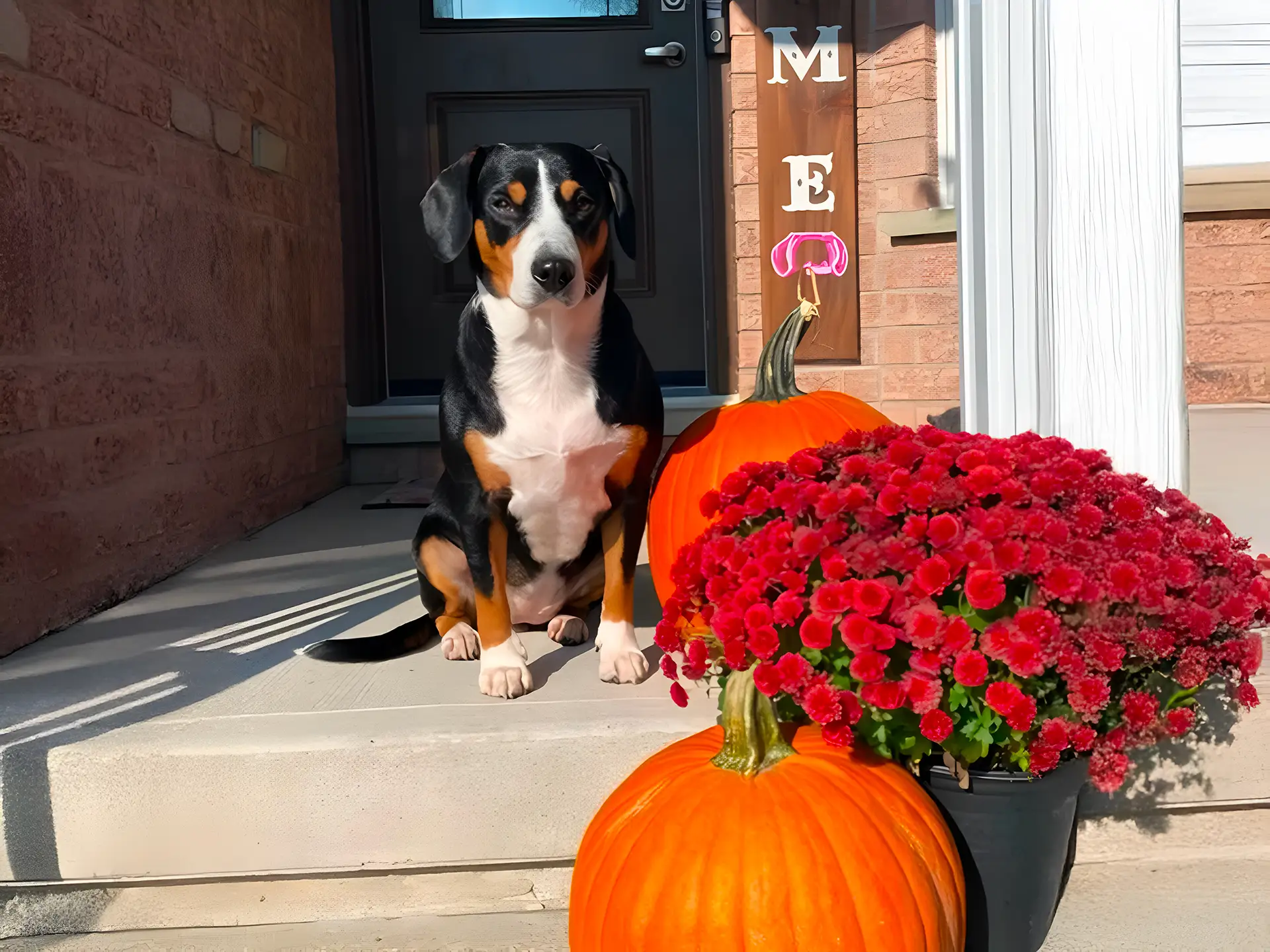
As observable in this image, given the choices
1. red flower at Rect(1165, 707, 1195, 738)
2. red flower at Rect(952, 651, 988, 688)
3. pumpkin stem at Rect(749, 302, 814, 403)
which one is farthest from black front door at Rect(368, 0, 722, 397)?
red flower at Rect(952, 651, 988, 688)

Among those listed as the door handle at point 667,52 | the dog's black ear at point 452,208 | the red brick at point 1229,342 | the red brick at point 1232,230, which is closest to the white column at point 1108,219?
the dog's black ear at point 452,208

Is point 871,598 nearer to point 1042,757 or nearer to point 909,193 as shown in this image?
point 1042,757

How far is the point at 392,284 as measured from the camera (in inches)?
193

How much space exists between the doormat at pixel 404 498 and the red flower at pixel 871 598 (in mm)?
2935

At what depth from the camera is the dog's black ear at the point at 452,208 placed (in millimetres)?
2055

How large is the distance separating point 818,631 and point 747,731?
0.15 meters

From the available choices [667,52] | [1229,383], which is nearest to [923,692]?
[667,52]

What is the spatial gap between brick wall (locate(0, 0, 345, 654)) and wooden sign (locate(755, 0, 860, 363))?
1.85 m

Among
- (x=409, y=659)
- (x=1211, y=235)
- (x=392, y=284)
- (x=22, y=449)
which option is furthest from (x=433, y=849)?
(x=1211, y=235)

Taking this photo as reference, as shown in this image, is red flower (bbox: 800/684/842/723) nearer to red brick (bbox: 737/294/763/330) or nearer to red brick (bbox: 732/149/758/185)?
red brick (bbox: 737/294/763/330)

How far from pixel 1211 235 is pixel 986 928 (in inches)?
167

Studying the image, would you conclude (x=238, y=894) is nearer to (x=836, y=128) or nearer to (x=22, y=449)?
(x=22, y=449)

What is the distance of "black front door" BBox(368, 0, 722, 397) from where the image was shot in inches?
186

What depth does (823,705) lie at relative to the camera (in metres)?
1.28
